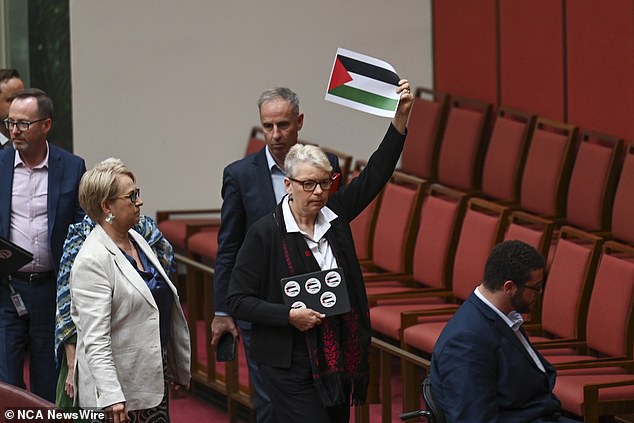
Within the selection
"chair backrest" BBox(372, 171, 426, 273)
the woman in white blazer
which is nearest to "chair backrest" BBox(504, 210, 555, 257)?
"chair backrest" BBox(372, 171, 426, 273)

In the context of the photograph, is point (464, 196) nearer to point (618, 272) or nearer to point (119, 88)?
point (618, 272)

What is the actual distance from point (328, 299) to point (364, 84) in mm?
790

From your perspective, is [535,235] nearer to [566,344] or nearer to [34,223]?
[566,344]

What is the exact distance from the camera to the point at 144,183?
834 cm

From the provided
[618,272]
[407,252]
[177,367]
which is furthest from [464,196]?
[177,367]

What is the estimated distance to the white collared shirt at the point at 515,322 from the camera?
3688 millimetres

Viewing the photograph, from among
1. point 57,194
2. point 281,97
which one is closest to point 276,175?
point 281,97

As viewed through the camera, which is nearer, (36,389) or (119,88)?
(36,389)

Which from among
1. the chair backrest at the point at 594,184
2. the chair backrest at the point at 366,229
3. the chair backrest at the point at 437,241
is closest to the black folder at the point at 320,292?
the chair backrest at the point at 437,241

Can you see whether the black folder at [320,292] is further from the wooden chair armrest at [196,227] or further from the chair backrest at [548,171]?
the wooden chair armrest at [196,227]

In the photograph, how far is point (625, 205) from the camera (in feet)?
21.5

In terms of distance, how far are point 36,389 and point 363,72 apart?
1.73 meters

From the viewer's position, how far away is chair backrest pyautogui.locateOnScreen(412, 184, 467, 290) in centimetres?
620

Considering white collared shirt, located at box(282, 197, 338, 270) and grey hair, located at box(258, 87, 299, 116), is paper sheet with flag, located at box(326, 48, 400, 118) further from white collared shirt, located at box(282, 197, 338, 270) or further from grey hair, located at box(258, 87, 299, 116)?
white collared shirt, located at box(282, 197, 338, 270)
